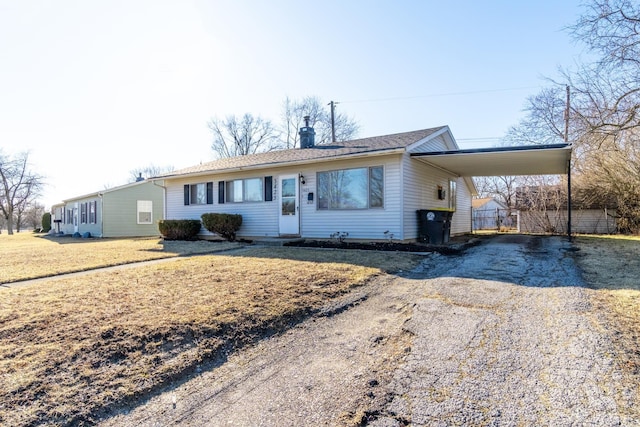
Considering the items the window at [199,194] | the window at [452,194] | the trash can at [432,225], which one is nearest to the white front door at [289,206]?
the window at [199,194]

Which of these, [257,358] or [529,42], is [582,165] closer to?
[529,42]

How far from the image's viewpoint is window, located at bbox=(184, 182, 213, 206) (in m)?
13.6

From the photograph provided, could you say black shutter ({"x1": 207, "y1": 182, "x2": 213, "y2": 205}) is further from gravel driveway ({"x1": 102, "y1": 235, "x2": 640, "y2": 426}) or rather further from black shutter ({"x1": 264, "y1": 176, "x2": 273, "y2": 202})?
gravel driveway ({"x1": 102, "y1": 235, "x2": 640, "y2": 426})

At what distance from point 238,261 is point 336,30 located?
333 inches

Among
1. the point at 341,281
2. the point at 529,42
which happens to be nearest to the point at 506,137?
the point at 529,42

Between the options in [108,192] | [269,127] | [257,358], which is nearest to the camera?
[257,358]

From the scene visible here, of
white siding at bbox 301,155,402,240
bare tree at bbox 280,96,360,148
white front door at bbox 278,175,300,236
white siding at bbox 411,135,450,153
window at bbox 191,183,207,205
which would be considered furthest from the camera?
bare tree at bbox 280,96,360,148

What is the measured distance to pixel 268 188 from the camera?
1191 centimetres

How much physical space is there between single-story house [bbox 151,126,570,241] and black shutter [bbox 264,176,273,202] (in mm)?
34

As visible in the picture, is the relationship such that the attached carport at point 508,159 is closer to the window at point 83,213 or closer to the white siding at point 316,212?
the white siding at point 316,212

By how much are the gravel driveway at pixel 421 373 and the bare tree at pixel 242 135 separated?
105 feet

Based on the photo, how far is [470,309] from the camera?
154 inches

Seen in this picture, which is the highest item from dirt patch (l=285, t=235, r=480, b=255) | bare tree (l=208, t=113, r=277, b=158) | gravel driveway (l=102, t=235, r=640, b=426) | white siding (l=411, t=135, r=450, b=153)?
bare tree (l=208, t=113, r=277, b=158)

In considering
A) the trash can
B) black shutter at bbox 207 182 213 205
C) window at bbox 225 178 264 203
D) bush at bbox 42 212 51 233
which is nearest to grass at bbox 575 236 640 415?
the trash can
